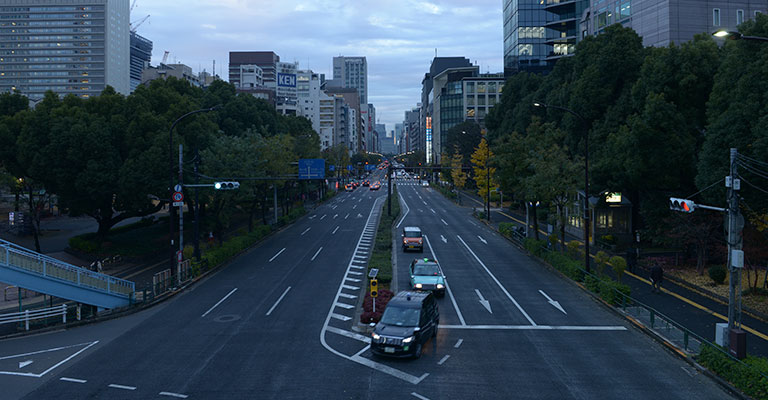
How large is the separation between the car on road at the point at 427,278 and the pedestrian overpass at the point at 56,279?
14.5 m

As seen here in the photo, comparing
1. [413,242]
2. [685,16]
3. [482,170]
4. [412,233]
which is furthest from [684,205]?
[482,170]

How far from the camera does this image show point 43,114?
3681cm

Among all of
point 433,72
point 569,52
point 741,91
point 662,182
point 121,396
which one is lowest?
point 121,396

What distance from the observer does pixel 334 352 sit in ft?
58.0

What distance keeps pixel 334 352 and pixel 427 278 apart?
9365 millimetres

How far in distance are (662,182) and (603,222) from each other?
36.4 ft

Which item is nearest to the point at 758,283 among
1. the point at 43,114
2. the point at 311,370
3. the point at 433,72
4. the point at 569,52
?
the point at 311,370

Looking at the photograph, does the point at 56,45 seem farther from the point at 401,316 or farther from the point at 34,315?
the point at 401,316

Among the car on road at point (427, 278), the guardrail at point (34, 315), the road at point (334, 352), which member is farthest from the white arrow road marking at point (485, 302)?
the guardrail at point (34, 315)

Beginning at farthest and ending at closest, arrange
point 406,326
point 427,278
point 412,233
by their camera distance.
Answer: point 412,233
point 427,278
point 406,326

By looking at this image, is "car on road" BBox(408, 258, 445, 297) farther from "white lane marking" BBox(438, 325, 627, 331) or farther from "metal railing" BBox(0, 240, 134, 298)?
"metal railing" BBox(0, 240, 134, 298)

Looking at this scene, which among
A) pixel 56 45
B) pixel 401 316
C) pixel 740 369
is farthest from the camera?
pixel 56 45

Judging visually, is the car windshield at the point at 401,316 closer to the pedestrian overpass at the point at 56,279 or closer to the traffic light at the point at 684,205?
the traffic light at the point at 684,205

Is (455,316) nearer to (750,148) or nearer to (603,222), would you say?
(750,148)
